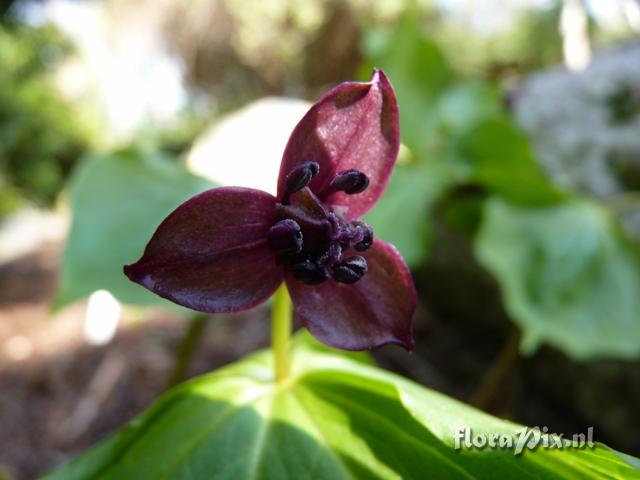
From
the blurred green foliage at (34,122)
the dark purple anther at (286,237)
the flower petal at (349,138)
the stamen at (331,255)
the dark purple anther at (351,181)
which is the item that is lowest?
the blurred green foliage at (34,122)

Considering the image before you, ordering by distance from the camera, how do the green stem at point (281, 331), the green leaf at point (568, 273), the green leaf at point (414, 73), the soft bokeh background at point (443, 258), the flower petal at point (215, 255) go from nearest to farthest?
the flower petal at point (215, 255), the green stem at point (281, 331), the soft bokeh background at point (443, 258), the green leaf at point (568, 273), the green leaf at point (414, 73)

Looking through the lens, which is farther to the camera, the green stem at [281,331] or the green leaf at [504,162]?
the green leaf at [504,162]

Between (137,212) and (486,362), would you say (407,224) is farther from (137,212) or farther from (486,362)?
(486,362)

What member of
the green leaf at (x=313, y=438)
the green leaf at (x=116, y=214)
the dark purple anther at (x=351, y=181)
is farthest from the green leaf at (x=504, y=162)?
the dark purple anther at (x=351, y=181)

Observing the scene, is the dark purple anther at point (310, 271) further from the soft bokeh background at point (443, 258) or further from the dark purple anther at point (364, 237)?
the soft bokeh background at point (443, 258)

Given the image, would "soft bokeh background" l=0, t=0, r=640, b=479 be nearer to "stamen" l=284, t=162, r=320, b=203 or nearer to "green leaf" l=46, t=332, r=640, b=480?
"green leaf" l=46, t=332, r=640, b=480

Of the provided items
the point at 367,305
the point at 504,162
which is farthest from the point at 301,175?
the point at 504,162

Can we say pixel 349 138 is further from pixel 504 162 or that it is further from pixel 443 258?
pixel 443 258
